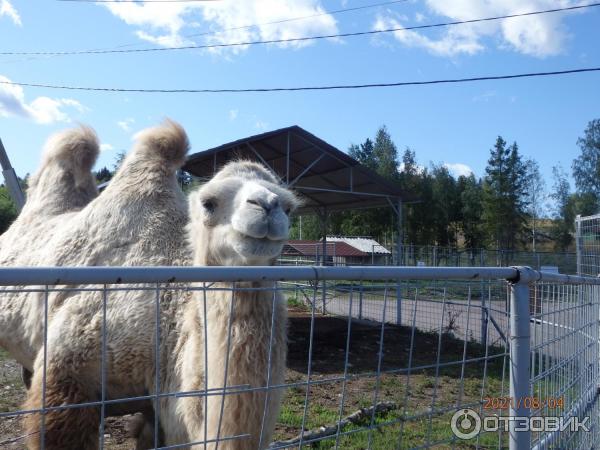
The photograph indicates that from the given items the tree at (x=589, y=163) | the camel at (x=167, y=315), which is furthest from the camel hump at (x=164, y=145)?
the tree at (x=589, y=163)

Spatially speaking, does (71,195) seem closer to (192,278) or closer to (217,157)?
(192,278)

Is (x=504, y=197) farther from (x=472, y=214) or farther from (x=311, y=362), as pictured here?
(x=311, y=362)

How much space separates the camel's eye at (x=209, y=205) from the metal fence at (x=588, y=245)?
5.73m

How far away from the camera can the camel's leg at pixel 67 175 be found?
18.4 feet

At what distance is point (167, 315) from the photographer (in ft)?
11.1

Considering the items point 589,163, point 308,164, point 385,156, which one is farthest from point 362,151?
point 308,164

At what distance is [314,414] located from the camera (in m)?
5.93

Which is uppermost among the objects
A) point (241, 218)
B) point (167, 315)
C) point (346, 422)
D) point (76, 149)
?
point (76, 149)

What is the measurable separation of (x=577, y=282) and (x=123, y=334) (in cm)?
271

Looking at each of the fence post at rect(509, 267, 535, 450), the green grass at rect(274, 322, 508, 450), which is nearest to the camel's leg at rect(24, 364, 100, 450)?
the green grass at rect(274, 322, 508, 450)

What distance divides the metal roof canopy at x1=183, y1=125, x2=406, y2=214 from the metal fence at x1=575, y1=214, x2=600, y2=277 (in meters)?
4.64

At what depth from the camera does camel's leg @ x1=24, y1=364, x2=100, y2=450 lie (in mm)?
3053

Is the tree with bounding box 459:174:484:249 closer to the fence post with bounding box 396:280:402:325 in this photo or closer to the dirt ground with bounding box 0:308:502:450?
the fence post with bounding box 396:280:402:325

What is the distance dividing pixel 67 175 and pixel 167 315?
308 centimetres
